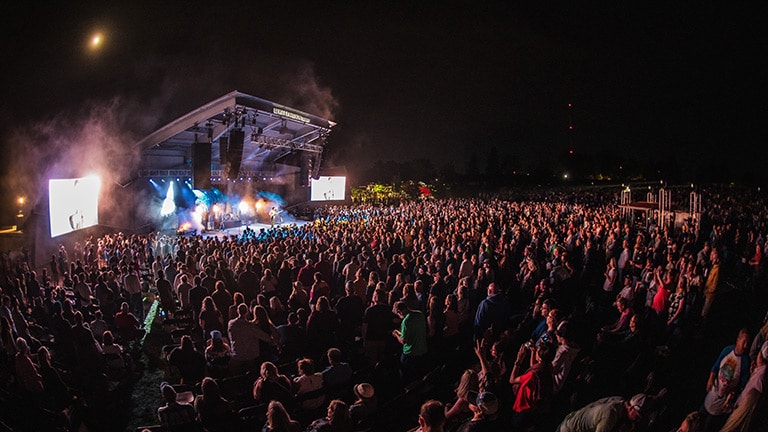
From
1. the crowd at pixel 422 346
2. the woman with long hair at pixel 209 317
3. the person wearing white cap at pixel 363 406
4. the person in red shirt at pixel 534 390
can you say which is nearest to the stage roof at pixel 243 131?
the crowd at pixel 422 346

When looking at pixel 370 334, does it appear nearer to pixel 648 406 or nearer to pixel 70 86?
pixel 648 406

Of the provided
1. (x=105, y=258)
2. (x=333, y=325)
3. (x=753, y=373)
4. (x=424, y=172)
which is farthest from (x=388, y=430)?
(x=424, y=172)

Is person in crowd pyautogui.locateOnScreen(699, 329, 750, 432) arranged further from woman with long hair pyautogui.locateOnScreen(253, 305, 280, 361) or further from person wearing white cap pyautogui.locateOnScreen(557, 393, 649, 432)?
woman with long hair pyautogui.locateOnScreen(253, 305, 280, 361)

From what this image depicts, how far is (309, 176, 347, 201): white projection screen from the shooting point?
33.0 m

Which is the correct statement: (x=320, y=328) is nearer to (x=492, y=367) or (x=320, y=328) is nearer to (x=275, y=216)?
(x=492, y=367)

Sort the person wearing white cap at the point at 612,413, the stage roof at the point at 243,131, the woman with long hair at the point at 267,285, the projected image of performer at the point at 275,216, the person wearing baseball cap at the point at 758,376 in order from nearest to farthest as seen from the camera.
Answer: the person wearing white cap at the point at 612,413
the person wearing baseball cap at the point at 758,376
the woman with long hair at the point at 267,285
the stage roof at the point at 243,131
the projected image of performer at the point at 275,216

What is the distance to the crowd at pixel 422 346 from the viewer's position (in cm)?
362

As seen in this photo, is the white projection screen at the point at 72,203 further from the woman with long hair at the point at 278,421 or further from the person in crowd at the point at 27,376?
the woman with long hair at the point at 278,421

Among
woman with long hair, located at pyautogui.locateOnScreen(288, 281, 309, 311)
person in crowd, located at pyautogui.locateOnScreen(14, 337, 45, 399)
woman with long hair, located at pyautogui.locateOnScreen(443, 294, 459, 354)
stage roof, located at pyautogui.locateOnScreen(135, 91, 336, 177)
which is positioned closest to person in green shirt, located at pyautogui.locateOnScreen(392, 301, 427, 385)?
woman with long hair, located at pyautogui.locateOnScreen(443, 294, 459, 354)

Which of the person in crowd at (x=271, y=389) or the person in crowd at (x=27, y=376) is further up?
the person in crowd at (x=271, y=389)

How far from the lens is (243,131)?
61.1 ft

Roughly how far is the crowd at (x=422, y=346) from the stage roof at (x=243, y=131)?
9.71 metres

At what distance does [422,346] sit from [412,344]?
13 cm

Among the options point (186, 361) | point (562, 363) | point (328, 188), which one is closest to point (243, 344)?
point (186, 361)
